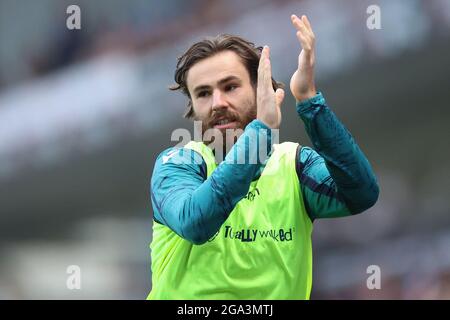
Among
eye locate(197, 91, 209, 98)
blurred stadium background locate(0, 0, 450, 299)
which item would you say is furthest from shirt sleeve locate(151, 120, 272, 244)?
blurred stadium background locate(0, 0, 450, 299)

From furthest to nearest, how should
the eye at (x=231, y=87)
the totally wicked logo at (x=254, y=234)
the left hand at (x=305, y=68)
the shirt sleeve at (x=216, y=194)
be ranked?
the eye at (x=231, y=87) → the totally wicked logo at (x=254, y=234) → the left hand at (x=305, y=68) → the shirt sleeve at (x=216, y=194)

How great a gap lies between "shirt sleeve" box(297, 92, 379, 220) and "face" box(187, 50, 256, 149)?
257 millimetres

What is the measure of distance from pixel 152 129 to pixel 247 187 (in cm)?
370

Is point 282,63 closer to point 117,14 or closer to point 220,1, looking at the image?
point 220,1

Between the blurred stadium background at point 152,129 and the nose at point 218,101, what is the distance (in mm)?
3163

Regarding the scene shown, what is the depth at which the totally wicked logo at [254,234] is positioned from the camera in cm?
225

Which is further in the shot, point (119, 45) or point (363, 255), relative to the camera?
point (119, 45)

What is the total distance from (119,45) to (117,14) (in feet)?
0.89

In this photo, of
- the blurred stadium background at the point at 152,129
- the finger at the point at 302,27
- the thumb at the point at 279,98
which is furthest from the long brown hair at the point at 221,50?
the blurred stadium background at the point at 152,129

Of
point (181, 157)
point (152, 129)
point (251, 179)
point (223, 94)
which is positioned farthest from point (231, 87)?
point (152, 129)

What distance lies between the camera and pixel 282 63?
5.48 meters

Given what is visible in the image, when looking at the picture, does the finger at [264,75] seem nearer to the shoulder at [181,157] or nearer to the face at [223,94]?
the face at [223,94]
